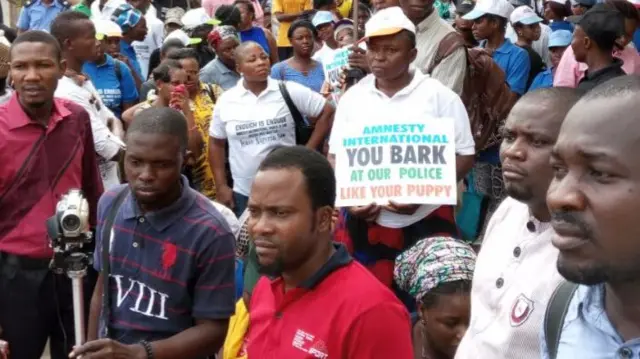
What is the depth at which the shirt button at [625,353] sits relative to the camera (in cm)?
217

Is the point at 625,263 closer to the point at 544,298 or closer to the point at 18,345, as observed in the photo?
the point at 544,298

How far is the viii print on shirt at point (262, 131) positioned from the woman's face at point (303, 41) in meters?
2.64

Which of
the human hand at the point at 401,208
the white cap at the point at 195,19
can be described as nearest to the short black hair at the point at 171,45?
the white cap at the point at 195,19

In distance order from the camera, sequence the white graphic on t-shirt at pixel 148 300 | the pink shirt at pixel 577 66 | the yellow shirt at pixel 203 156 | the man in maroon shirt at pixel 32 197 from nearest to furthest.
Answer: the white graphic on t-shirt at pixel 148 300 → the man in maroon shirt at pixel 32 197 → the pink shirt at pixel 577 66 → the yellow shirt at pixel 203 156

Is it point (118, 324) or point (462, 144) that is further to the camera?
point (462, 144)

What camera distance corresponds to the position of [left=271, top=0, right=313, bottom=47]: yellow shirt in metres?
12.9

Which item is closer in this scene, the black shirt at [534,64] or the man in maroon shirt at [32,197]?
the man in maroon shirt at [32,197]

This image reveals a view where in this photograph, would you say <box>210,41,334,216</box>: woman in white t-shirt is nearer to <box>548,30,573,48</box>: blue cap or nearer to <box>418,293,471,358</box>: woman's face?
<box>548,30,573,48</box>: blue cap

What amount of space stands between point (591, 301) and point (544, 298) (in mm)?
770

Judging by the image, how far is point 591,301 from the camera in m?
2.31

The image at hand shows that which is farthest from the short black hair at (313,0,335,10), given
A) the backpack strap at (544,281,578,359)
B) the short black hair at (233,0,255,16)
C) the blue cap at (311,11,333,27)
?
the backpack strap at (544,281,578,359)

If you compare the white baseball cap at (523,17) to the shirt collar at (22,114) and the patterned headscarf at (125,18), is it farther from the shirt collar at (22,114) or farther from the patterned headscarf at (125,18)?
the shirt collar at (22,114)

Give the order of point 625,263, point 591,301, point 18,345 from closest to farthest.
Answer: point 625,263
point 591,301
point 18,345

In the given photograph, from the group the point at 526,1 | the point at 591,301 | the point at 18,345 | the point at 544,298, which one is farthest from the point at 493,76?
the point at 526,1
